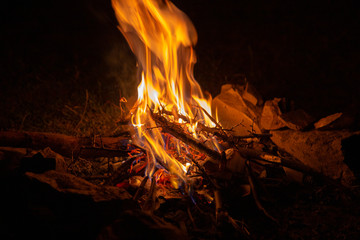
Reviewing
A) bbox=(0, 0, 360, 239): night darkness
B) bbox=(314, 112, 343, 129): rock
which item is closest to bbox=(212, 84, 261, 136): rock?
bbox=(0, 0, 360, 239): night darkness

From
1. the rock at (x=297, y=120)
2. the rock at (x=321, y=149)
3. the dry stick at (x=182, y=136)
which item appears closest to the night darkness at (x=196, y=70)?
the rock at (x=321, y=149)

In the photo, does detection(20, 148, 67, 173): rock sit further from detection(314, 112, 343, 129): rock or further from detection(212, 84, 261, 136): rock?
detection(314, 112, 343, 129): rock

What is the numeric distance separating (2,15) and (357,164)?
33.3ft

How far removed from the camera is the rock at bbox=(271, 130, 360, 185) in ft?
9.45

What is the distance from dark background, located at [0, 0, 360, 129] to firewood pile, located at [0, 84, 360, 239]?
0.99m

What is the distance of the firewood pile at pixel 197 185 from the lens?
215cm

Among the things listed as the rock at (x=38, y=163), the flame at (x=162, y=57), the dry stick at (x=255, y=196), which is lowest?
the dry stick at (x=255, y=196)

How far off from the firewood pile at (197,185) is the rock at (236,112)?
4cm

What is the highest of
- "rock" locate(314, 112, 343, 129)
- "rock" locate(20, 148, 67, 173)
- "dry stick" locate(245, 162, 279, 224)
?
"rock" locate(20, 148, 67, 173)

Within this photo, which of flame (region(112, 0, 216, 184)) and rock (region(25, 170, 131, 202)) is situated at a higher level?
flame (region(112, 0, 216, 184))

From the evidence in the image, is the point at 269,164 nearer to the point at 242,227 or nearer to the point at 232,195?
the point at 232,195

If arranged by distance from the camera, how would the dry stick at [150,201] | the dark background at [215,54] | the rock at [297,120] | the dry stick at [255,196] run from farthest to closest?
the dark background at [215,54] < the rock at [297,120] < the dry stick at [150,201] < the dry stick at [255,196]

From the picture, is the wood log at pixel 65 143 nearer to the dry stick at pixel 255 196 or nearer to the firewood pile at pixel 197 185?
the firewood pile at pixel 197 185

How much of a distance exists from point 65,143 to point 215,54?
4078mm
